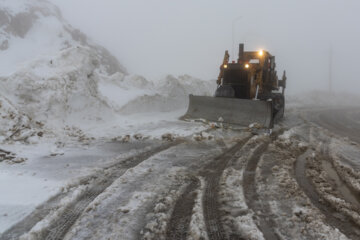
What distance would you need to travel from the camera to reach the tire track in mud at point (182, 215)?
8.55ft

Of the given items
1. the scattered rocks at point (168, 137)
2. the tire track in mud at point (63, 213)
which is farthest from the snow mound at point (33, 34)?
the tire track in mud at point (63, 213)

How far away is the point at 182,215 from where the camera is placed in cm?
295

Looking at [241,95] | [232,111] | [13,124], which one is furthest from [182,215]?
[241,95]

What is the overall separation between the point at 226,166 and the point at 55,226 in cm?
300

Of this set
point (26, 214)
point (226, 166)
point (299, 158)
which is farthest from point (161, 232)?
point (299, 158)

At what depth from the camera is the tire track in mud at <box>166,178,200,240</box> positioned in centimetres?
261

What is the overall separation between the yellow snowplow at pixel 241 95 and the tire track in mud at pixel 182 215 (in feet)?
18.4

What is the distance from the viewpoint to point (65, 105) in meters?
7.96

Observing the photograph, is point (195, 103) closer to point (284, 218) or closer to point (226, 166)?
point (226, 166)

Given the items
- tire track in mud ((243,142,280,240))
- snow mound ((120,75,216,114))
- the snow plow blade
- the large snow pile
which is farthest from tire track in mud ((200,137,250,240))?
snow mound ((120,75,216,114))

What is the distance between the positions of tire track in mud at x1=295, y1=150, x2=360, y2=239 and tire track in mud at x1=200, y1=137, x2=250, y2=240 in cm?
120

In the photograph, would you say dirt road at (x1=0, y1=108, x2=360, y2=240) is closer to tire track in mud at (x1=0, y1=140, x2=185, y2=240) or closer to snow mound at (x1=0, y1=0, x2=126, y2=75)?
tire track in mud at (x1=0, y1=140, x2=185, y2=240)

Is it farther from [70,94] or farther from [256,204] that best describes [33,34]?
[256,204]

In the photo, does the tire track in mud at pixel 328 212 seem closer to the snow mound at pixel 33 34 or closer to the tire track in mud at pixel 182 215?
the tire track in mud at pixel 182 215
